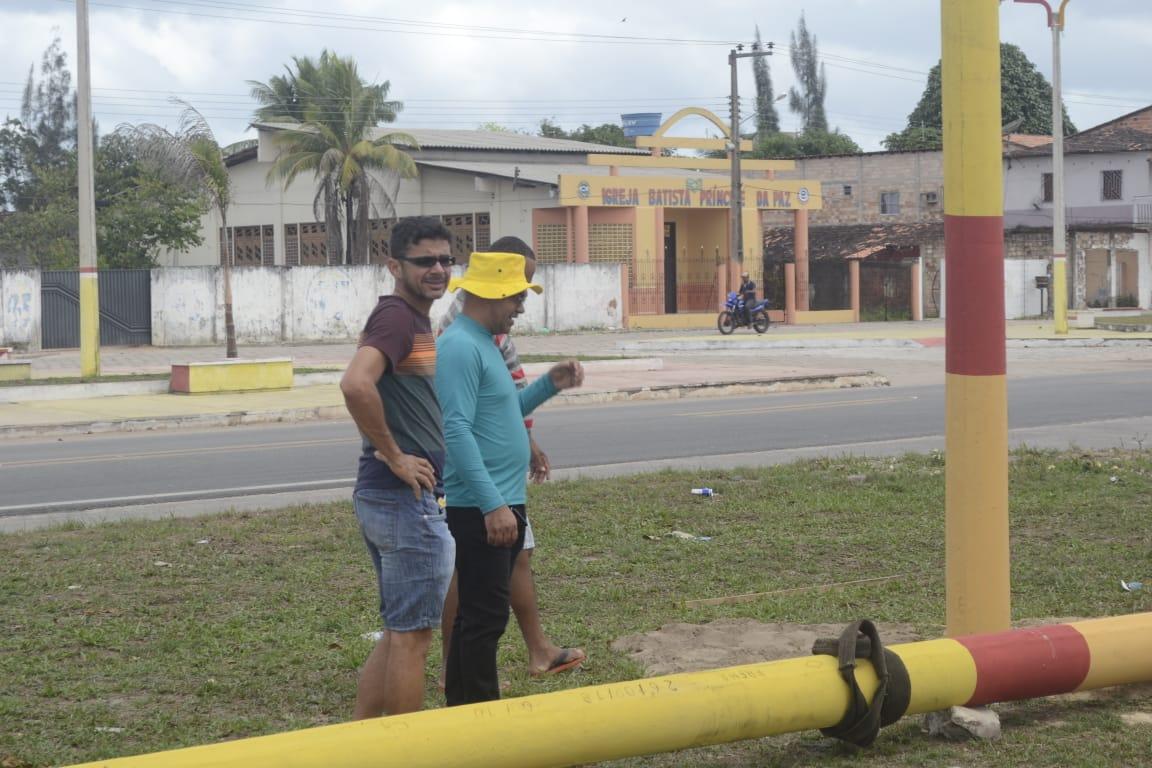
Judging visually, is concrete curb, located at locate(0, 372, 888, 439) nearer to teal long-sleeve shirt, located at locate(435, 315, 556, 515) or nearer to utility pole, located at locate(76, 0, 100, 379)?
utility pole, located at locate(76, 0, 100, 379)

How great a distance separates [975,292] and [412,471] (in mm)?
1991

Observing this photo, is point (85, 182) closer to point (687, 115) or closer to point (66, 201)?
point (687, 115)

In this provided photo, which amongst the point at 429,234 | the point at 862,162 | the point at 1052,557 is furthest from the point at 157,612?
the point at 862,162

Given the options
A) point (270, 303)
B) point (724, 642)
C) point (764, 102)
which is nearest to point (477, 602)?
point (724, 642)

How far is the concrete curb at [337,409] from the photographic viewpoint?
17.5m

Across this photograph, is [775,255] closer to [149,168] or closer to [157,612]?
[149,168]

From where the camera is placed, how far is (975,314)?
15.7ft

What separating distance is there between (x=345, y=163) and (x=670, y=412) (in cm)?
2934

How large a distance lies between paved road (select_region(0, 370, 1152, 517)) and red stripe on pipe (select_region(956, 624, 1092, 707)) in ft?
25.6

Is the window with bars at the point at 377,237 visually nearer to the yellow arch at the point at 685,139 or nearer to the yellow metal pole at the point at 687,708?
the yellow arch at the point at 685,139

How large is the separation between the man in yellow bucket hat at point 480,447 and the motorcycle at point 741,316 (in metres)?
33.3

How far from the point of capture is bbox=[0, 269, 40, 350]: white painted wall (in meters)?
33.0

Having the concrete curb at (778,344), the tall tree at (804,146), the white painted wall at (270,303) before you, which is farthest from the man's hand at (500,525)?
the tall tree at (804,146)

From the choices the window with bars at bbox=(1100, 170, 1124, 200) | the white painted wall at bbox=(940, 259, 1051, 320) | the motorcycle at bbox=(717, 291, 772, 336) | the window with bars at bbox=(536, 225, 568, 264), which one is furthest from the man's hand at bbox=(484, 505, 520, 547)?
the window with bars at bbox=(1100, 170, 1124, 200)
